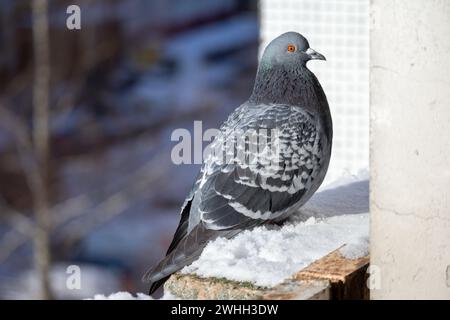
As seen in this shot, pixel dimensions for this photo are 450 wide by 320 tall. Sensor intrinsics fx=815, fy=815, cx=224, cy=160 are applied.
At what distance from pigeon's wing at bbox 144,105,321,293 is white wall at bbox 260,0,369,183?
1.80 metres

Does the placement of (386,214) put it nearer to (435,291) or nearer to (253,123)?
(435,291)

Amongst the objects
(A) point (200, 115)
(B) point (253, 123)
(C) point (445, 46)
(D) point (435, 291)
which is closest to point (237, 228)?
(B) point (253, 123)

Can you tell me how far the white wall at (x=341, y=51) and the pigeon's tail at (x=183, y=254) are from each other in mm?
2068

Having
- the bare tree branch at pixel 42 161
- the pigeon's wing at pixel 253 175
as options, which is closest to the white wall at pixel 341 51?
the bare tree branch at pixel 42 161

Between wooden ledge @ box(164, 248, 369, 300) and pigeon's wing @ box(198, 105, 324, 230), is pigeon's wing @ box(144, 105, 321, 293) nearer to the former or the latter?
pigeon's wing @ box(198, 105, 324, 230)

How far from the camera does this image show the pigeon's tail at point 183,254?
2.84 m

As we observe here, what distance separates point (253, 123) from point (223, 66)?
405 cm

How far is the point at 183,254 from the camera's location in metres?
2.86

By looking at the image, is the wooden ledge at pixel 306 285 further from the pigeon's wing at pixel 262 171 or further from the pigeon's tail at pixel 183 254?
the pigeon's wing at pixel 262 171

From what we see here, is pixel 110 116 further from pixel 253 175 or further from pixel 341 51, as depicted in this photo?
pixel 253 175

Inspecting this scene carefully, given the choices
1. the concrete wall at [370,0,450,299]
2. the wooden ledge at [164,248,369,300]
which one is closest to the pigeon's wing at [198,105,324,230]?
the wooden ledge at [164,248,369,300]

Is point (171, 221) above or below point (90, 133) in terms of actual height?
below

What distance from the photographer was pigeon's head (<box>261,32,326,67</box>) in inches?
133
